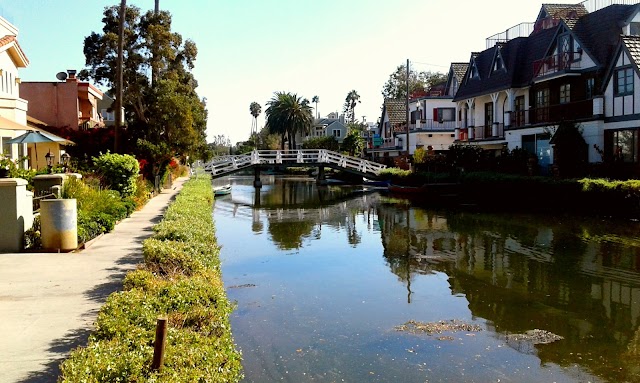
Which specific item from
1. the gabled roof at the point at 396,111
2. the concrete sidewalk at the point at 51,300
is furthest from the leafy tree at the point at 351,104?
the concrete sidewalk at the point at 51,300

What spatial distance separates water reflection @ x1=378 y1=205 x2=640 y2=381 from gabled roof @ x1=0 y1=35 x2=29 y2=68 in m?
18.7

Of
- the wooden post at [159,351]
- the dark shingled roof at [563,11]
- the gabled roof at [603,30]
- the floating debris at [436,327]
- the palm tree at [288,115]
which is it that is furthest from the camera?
the palm tree at [288,115]

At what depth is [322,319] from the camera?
11516mm

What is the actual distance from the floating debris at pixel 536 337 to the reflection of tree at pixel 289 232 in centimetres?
1121

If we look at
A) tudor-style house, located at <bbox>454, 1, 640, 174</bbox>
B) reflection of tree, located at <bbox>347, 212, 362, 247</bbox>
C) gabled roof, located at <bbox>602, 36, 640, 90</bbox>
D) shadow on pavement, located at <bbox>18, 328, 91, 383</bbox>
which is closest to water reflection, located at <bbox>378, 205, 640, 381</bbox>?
reflection of tree, located at <bbox>347, 212, 362, 247</bbox>

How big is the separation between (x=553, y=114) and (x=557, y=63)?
10.0 ft

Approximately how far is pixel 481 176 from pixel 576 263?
728 inches

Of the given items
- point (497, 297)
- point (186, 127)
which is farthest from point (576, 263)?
point (186, 127)

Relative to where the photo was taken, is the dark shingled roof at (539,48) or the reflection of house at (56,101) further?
the reflection of house at (56,101)

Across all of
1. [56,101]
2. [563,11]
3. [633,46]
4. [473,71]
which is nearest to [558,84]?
[633,46]

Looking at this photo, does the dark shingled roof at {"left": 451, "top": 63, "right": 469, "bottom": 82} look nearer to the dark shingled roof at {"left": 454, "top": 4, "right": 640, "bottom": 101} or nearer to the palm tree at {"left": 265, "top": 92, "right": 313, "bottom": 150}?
the dark shingled roof at {"left": 454, "top": 4, "right": 640, "bottom": 101}

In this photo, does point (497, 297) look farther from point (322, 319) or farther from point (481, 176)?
point (481, 176)

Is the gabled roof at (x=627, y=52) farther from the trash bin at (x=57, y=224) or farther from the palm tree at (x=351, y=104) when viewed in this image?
the palm tree at (x=351, y=104)

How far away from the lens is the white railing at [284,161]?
5056cm
